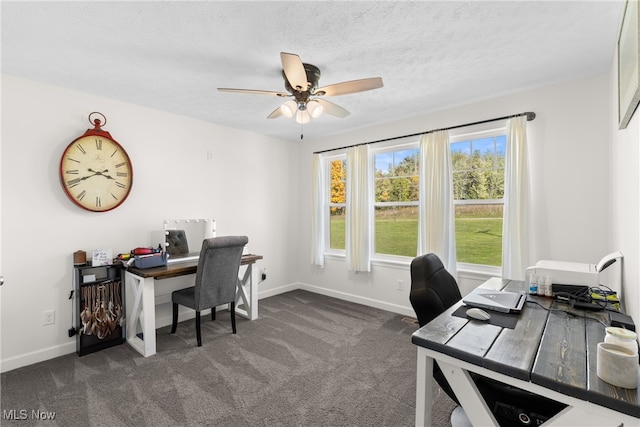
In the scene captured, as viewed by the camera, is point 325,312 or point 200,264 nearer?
point 200,264

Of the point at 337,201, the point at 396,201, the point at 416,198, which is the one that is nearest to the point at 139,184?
the point at 337,201

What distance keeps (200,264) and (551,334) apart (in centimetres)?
263

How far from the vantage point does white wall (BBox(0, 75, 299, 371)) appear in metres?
2.47

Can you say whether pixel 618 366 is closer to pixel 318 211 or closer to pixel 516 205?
pixel 516 205

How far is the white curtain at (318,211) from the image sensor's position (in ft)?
14.8

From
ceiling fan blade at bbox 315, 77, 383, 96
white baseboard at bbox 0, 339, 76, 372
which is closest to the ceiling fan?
ceiling fan blade at bbox 315, 77, 383, 96

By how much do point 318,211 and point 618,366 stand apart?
3797mm

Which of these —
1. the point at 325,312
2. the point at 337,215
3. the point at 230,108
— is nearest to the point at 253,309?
the point at 325,312

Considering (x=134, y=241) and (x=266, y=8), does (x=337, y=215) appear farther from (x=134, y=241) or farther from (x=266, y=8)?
(x=266, y=8)

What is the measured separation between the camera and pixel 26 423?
5.96ft

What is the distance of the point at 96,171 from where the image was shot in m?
2.86

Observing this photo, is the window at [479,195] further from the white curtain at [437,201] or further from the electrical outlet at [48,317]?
the electrical outlet at [48,317]

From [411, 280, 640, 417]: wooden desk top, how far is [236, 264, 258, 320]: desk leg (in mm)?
2548

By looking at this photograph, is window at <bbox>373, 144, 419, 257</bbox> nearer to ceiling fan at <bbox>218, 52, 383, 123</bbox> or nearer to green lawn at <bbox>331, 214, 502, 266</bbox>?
green lawn at <bbox>331, 214, 502, 266</bbox>
